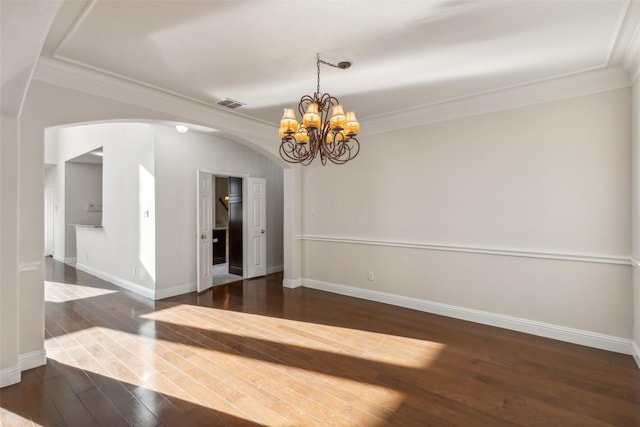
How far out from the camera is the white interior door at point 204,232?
17.1 feet

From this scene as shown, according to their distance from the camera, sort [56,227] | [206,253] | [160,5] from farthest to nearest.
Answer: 1. [56,227]
2. [206,253]
3. [160,5]

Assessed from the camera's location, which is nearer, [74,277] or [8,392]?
[8,392]

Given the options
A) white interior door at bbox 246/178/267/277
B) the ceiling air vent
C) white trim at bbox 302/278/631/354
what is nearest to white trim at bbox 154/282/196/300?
white interior door at bbox 246/178/267/277

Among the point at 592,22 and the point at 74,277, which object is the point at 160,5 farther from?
the point at 74,277

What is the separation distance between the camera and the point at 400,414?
2.10 metres

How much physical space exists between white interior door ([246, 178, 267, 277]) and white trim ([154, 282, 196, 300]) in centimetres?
127

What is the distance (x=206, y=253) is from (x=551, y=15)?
5271 millimetres

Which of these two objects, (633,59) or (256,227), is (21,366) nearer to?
(256,227)

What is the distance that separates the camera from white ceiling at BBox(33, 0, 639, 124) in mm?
2105

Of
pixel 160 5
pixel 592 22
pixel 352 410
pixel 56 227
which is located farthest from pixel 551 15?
pixel 56 227

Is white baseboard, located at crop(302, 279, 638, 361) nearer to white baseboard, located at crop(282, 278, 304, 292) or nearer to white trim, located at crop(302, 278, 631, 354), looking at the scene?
white trim, located at crop(302, 278, 631, 354)

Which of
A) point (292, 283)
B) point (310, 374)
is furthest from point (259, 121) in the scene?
point (310, 374)

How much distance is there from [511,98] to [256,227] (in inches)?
189

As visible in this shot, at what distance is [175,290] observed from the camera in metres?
4.98
